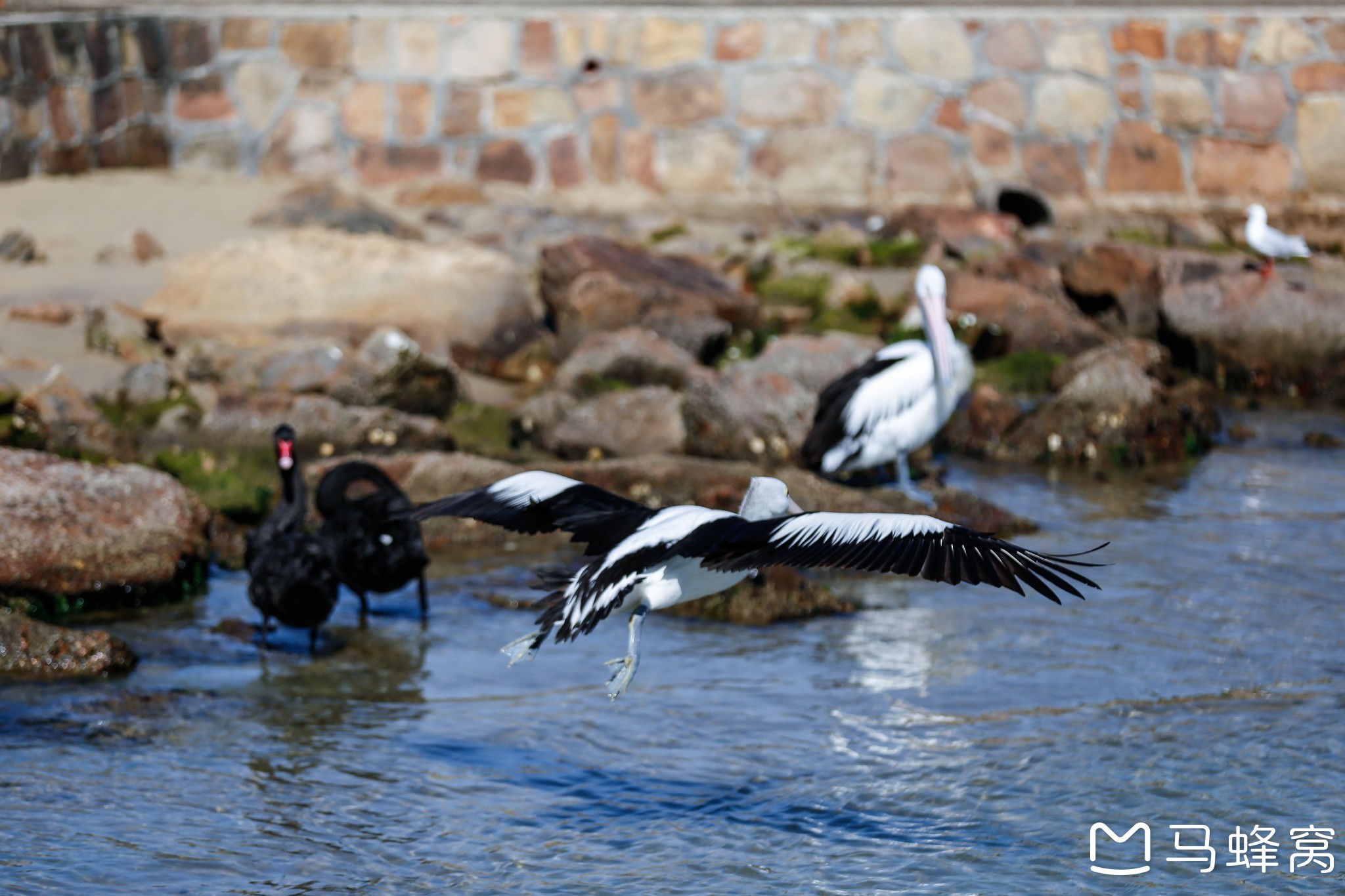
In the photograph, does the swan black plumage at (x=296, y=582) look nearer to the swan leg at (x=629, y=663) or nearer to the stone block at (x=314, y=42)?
the swan leg at (x=629, y=663)

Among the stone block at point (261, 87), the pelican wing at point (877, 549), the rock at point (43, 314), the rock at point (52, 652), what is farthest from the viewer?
the stone block at point (261, 87)

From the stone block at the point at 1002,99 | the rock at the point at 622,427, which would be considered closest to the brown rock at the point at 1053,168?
the stone block at the point at 1002,99

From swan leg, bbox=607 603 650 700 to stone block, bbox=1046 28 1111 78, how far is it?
1123 cm

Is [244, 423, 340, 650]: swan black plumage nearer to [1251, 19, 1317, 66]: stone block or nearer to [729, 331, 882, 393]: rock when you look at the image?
[729, 331, 882, 393]: rock

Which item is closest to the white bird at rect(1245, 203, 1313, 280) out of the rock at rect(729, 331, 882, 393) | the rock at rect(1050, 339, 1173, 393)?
the rock at rect(1050, 339, 1173, 393)

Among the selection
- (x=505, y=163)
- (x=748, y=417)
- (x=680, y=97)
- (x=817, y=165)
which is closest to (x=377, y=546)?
(x=748, y=417)

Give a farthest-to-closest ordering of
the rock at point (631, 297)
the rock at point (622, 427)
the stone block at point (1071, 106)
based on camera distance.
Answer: the stone block at point (1071, 106), the rock at point (631, 297), the rock at point (622, 427)

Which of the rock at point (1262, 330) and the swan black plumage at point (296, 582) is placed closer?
the swan black plumage at point (296, 582)

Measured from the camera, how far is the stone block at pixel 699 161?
1572cm

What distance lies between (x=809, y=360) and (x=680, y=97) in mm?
5261

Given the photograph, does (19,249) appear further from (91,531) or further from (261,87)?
(91,531)

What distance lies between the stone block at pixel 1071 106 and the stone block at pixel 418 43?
569 centimetres

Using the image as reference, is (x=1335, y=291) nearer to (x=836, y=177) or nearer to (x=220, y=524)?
(x=836, y=177)

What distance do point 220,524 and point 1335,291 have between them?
8809 mm
